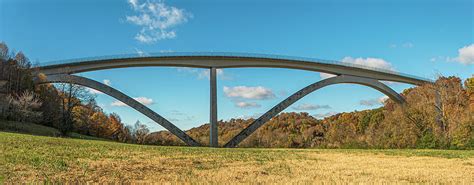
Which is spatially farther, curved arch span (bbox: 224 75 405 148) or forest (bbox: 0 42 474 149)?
curved arch span (bbox: 224 75 405 148)

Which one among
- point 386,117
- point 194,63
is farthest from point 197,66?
point 386,117

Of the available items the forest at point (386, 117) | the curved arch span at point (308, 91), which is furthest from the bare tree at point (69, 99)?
the curved arch span at point (308, 91)

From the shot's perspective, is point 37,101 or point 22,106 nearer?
point 22,106

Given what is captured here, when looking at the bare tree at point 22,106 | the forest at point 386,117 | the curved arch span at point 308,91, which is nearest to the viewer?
the forest at point 386,117

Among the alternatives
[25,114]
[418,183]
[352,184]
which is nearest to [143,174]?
[352,184]

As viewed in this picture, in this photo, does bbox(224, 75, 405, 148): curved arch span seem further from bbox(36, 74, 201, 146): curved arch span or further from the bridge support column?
bbox(36, 74, 201, 146): curved arch span

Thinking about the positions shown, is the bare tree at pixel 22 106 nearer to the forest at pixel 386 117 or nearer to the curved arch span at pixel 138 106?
Result: the forest at pixel 386 117

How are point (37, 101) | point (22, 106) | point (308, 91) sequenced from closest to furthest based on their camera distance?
point (22, 106) → point (37, 101) → point (308, 91)

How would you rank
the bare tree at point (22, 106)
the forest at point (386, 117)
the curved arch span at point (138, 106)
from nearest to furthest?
the forest at point (386, 117)
the bare tree at point (22, 106)
the curved arch span at point (138, 106)

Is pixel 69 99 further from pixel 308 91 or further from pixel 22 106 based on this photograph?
pixel 308 91

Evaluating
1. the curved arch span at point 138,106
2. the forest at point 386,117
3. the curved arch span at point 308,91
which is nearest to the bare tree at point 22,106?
the forest at point 386,117

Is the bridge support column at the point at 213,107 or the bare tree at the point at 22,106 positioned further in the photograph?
the bridge support column at the point at 213,107

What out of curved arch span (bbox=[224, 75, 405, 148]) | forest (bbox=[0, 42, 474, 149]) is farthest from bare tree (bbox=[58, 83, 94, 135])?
curved arch span (bbox=[224, 75, 405, 148])

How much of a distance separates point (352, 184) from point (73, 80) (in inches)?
1948
